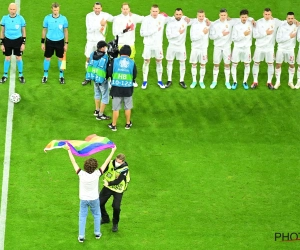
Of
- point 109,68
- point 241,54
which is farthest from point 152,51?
point 109,68

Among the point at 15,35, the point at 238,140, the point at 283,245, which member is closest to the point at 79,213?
the point at 283,245

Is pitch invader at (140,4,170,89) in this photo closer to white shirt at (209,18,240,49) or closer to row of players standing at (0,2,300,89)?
row of players standing at (0,2,300,89)

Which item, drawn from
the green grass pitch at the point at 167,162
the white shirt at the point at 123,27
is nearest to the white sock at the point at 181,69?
the green grass pitch at the point at 167,162

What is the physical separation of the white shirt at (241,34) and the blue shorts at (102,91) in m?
3.97

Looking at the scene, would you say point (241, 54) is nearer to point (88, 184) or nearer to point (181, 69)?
point (181, 69)

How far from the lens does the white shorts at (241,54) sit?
77.7ft

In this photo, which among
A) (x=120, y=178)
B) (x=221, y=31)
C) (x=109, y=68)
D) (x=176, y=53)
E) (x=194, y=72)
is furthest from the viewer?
(x=194, y=72)

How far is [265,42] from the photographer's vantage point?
23.7 m

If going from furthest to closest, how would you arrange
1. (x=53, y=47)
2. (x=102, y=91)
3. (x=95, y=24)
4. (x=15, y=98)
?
(x=95, y=24), (x=53, y=47), (x=15, y=98), (x=102, y=91)

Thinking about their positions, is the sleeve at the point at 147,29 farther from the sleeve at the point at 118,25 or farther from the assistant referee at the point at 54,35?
A: the assistant referee at the point at 54,35

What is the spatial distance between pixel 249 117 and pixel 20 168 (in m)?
→ 5.97

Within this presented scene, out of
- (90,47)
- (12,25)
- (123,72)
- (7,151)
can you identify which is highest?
(12,25)

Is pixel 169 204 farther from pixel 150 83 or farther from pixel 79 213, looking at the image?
pixel 150 83

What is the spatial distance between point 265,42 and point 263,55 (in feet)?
1.20
